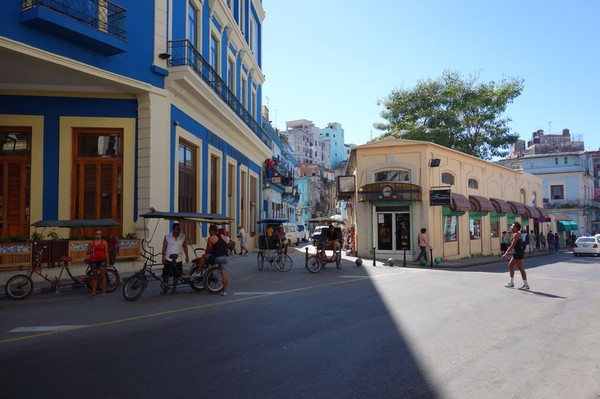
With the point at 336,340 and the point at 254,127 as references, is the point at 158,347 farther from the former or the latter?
the point at 254,127

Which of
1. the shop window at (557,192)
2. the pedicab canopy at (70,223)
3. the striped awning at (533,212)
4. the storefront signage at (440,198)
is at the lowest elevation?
the pedicab canopy at (70,223)

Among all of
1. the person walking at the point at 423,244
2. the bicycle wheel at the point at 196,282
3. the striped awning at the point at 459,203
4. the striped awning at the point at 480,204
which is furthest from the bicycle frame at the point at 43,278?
the striped awning at the point at 480,204

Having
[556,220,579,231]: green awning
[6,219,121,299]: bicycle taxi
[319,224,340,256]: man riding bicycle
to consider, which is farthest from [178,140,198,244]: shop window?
[556,220,579,231]: green awning

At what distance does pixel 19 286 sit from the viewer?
424 inches

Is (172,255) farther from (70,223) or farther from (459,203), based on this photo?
(459,203)

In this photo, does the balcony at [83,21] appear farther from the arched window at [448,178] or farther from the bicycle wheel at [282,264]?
the arched window at [448,178]

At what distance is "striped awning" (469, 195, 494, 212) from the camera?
2666 centimetres

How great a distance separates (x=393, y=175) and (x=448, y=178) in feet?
12.0

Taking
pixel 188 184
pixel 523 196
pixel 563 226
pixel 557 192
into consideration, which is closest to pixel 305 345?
pixel 188 184

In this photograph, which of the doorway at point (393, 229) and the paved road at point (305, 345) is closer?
the paved road at point (305, 345)

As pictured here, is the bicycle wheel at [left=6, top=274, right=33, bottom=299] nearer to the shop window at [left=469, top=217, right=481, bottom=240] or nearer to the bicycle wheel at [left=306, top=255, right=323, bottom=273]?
the bicycle wheel at [left=306, top=255, right=323, bottom=273]

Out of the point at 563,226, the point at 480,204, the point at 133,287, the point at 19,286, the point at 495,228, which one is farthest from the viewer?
the point at 563,226

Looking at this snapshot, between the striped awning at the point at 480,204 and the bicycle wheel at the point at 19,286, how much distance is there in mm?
22822

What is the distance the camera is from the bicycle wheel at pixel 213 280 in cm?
1128
